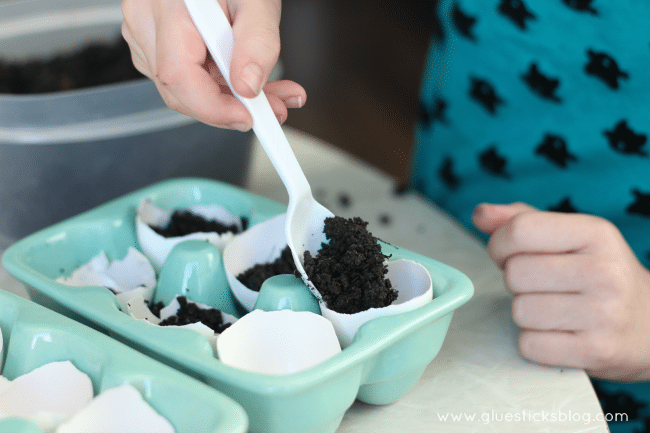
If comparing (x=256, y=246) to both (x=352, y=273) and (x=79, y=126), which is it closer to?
(x=352, y=273)

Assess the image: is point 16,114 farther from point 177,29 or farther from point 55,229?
point 177,29

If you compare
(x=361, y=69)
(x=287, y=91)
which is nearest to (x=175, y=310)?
(x=287, y=91)

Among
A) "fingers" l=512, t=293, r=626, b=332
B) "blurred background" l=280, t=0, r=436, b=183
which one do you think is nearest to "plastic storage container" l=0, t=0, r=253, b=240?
"fingers" l=512, t=293, r=626, b=332

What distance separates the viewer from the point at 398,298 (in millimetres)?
555

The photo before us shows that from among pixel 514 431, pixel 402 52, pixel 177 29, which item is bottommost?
pixel 402 52

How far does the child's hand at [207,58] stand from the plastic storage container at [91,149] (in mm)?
163

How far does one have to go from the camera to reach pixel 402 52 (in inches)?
108

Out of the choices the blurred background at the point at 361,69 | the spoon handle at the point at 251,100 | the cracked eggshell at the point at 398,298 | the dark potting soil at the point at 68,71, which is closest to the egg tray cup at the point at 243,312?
the cracked eggshell at the point at 398,298

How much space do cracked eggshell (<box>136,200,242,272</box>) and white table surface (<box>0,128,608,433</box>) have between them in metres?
0.16

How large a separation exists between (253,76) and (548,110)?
0.48m

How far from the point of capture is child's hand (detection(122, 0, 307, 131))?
52cm

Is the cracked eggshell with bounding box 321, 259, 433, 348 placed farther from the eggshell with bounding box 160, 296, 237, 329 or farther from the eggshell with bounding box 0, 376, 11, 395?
the eggshell with bounding box 0, 376, 11, 395

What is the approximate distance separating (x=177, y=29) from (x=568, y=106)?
517 mm

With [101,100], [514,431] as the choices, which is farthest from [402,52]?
[514,431]
